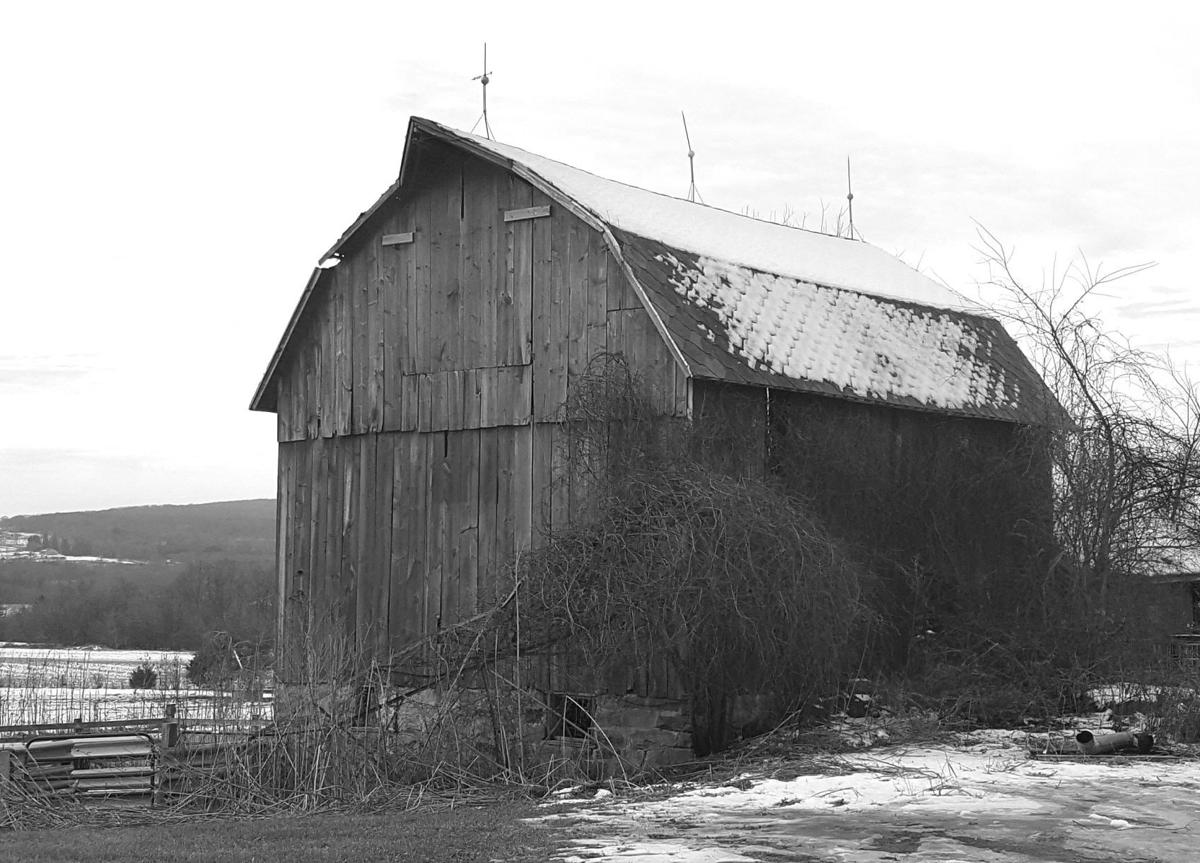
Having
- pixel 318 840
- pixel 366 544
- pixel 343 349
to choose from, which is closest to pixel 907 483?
pixel 366 544

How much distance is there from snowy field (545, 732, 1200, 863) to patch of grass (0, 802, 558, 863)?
449 mm

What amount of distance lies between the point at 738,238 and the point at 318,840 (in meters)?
9.97

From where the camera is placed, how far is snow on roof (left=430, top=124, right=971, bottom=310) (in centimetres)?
1541

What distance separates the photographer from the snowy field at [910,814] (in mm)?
8234

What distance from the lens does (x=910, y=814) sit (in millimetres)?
9492

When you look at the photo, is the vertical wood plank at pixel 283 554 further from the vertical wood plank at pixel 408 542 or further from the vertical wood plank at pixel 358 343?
the vertical wood plank at pixel 408 542

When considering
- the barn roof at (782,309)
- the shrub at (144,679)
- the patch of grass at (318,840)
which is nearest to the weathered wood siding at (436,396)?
the barn roof at (782,309)

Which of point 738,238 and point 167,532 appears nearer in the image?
point 738,238

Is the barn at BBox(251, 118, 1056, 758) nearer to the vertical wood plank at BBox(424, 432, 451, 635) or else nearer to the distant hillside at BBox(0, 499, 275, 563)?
the vertical wood plank at BBox(424, 432, 451, 635)

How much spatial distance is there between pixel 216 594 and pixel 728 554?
4592cm

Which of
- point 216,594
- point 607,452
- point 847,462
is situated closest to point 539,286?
point 607,452

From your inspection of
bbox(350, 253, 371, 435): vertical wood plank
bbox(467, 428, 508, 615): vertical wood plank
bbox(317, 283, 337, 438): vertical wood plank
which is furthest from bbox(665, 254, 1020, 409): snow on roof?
bbox(317, 283, 337, 438): vertical wood plank

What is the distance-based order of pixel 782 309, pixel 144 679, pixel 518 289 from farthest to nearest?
pixel 144 679, pixel 782 309, pixel 518 289

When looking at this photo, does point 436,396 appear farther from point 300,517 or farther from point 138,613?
point 138,613
